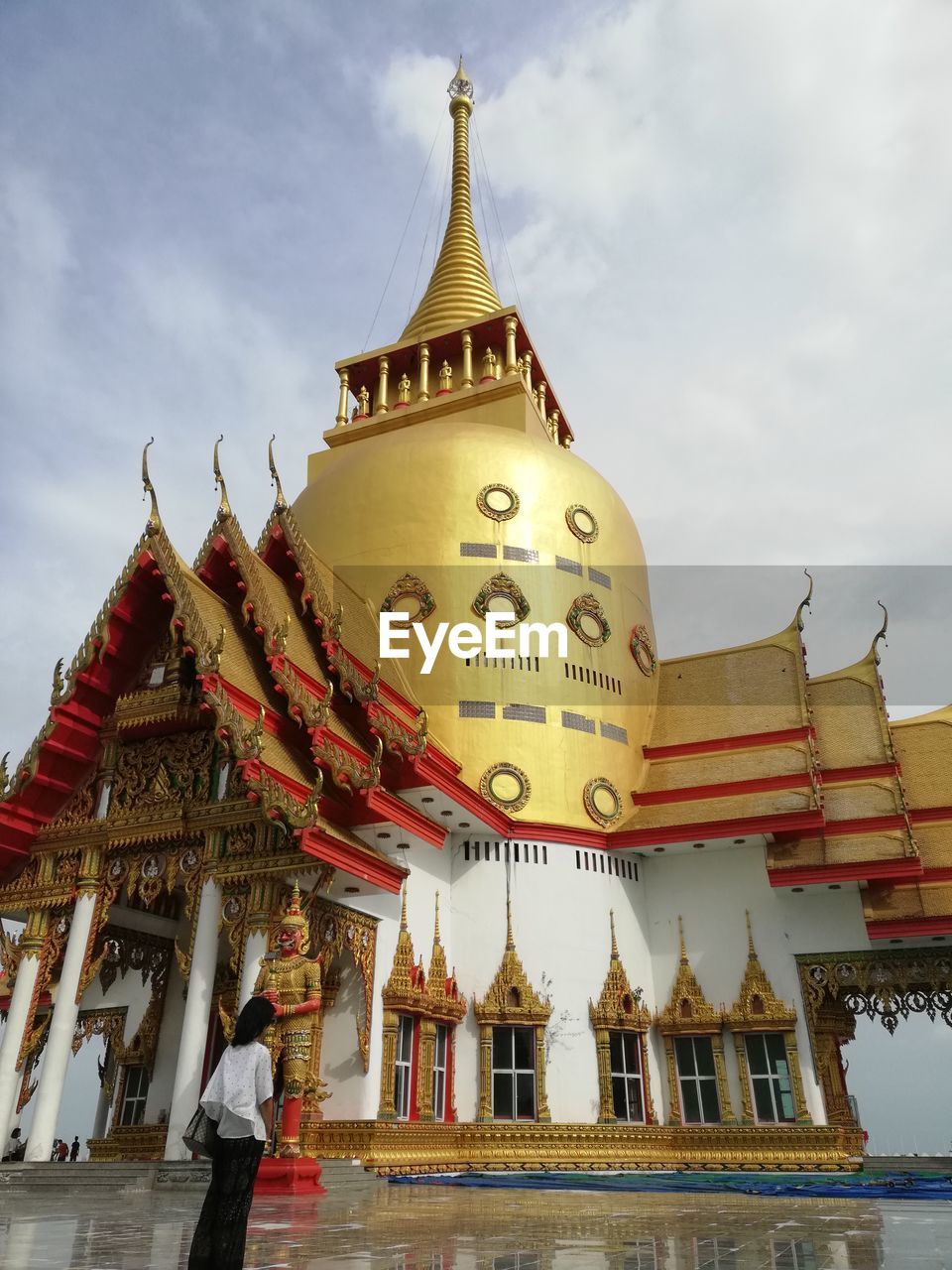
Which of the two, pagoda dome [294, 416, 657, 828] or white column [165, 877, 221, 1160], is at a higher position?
pagoda dome [294, 416, 657, 828]

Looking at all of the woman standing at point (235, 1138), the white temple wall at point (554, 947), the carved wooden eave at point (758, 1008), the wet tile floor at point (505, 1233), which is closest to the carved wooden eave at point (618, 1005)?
the white temple wall at point (554, 947)

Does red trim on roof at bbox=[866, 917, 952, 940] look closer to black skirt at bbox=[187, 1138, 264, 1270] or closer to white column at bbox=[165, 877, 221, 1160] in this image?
white column at bbox=[165, 877, 221, 1160]

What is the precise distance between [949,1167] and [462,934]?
8.56m

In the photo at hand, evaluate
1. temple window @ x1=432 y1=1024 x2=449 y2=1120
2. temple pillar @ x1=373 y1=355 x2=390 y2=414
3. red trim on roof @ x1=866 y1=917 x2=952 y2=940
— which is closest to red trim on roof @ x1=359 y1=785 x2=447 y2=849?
temple window @ x1=432 y1=1024 x2=449 y2=1120

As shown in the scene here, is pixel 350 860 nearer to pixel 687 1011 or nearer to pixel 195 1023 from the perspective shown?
pixel 195 1023

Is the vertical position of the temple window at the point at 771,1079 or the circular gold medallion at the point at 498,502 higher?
the circular gold medallion at the point at 498,502

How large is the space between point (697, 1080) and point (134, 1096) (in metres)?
9.08

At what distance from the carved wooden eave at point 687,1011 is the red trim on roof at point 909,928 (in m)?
2.83

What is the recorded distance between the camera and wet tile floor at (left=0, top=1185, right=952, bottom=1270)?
531cm

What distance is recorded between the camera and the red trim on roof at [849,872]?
15.5 meters

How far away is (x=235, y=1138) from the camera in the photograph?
4598 mm

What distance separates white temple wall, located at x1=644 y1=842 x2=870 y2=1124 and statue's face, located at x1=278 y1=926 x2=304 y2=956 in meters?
8.25

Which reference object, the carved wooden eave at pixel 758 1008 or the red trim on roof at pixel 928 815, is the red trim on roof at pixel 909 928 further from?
the red trim on roof at pixel 928 815

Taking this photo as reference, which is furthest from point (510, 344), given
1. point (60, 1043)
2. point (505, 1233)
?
point (505, 1233)
